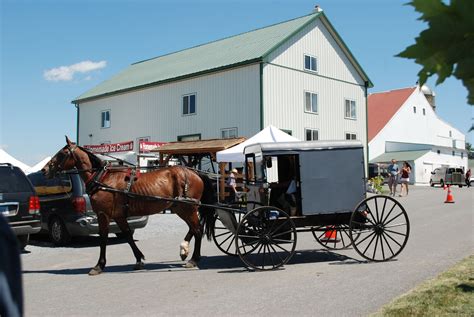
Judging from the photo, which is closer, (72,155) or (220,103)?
(72,155)

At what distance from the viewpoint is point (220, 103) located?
30.2 metres

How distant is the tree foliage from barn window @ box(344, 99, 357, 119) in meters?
33.8

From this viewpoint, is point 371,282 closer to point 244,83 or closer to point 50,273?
point 50,273

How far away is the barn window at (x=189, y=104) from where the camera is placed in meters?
31.9

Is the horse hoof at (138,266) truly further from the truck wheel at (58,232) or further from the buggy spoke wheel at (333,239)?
the truck wheel at (58,232)

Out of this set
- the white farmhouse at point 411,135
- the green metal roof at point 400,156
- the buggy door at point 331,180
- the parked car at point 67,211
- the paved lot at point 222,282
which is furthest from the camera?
the white farmhouse at point 411,135

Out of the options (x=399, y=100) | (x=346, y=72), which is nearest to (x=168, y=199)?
(x=346, y=72)

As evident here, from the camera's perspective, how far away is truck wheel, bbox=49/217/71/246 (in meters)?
12.2

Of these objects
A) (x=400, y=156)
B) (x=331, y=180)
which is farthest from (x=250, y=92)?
(x=400, y=156)

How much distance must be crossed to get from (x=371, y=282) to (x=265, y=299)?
1.80 meters

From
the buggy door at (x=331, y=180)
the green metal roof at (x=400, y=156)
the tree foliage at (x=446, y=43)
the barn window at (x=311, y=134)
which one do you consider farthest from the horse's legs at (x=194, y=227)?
the green metal roof at (x=400, y=156)

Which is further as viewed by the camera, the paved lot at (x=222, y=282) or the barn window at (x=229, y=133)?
the barn window at (x=229, y=133)

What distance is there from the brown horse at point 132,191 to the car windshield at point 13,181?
1.92 m

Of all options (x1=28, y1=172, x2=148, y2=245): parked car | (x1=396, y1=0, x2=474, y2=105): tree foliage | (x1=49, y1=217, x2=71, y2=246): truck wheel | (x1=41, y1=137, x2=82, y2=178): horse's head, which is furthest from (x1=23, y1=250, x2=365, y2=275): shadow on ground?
(x1=396, y1=0, x2=474, y2=105): tree foliage
